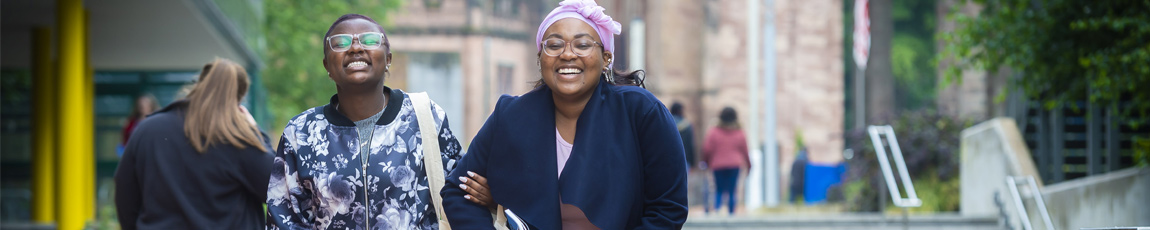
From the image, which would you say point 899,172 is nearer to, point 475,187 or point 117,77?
point 475,187

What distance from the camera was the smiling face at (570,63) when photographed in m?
3.70

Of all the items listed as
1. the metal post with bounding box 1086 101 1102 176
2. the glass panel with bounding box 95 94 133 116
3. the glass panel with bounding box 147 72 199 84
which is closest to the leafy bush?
A: the metal post with bounding box 1086 101 1102 176

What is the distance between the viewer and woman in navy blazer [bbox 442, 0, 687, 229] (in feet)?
12.1

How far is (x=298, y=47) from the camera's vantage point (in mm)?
30891

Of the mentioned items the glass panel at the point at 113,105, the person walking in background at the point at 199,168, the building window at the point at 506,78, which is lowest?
the building window at the point at 506,78

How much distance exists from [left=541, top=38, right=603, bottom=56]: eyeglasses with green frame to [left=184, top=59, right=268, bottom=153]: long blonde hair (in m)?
1.96

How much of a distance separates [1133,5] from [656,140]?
687 cm

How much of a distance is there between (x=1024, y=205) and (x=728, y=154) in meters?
3.86

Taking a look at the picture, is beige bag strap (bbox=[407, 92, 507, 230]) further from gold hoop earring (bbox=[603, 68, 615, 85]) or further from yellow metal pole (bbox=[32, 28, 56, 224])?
yellow metal pole (bbox=[32, 28, 56, 224])

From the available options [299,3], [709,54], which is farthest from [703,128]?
[299,3]

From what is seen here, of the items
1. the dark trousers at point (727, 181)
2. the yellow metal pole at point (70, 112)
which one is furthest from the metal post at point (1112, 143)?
the yellow metal pole at point (70, 112)

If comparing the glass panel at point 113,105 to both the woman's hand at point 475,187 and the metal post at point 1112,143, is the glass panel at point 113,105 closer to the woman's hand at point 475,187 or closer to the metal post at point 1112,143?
the metal post at point 1112,143

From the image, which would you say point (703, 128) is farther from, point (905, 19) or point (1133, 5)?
point (1133, 5)

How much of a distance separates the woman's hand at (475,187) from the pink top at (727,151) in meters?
11.0
